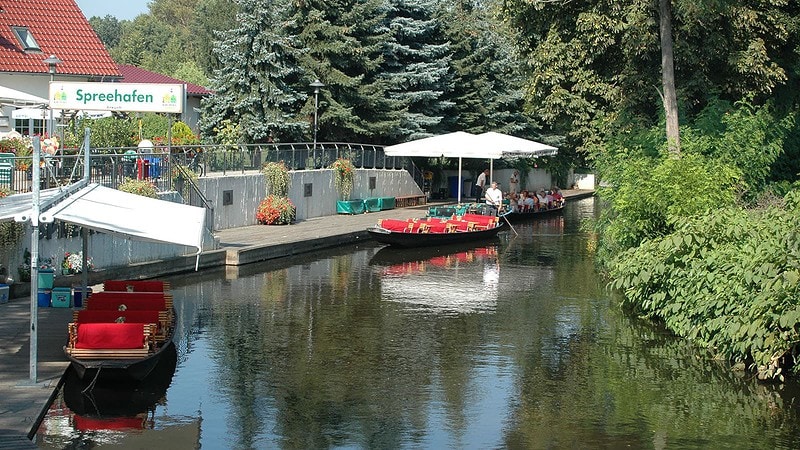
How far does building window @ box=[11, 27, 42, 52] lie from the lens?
135ft

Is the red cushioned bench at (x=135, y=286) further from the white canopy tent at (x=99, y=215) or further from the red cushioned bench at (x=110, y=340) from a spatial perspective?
the red cushioned bench at (x=110, y=340)

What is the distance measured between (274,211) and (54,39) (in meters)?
13.0

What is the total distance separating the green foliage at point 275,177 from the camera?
3662cm

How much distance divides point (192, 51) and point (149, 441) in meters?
97.8

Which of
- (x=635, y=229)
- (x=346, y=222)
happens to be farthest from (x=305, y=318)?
(x=346, y=222)

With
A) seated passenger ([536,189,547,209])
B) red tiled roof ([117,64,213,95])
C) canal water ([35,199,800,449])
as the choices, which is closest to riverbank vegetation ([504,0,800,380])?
canal water ([35,199,800,449])

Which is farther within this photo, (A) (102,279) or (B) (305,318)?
(A) (102,279)

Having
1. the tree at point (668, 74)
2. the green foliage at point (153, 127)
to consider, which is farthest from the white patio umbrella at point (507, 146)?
the green foliage at point (153, 127)

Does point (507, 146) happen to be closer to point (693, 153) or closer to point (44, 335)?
point (693, 153)

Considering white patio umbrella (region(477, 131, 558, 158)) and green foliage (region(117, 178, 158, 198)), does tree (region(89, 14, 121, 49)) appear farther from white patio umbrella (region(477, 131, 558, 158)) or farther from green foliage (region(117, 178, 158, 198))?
green foliage (region(117, 178, 158, 198))

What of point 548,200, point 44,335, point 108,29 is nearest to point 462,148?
point 548,200

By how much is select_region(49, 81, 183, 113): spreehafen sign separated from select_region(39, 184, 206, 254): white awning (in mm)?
9860

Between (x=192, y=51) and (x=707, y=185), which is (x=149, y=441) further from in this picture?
(x=192, y=51)

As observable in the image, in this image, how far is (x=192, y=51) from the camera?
10775cm
